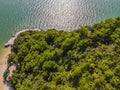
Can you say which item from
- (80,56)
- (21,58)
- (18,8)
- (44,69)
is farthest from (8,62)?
(18,8)

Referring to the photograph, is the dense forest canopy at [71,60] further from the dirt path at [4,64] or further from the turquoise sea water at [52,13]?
the turquoise sea water at [52,13]

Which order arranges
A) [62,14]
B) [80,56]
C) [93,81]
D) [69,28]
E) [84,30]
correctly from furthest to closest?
1. [62,14]
2. [69,28]
3. [84,30]
4. [80,56]
5. [93,81]

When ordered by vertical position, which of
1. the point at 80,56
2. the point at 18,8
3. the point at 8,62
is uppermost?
the point at 18,8

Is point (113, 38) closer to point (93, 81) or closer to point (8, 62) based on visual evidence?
point (93, 81)

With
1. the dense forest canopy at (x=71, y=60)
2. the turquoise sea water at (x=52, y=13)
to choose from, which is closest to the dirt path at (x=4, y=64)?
the dense forest canopy at (x=71, y=60)

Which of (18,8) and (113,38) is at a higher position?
(18,8)

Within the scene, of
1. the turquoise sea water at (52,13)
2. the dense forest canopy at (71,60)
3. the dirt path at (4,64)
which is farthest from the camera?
the turquoise sea water at (52,13)
